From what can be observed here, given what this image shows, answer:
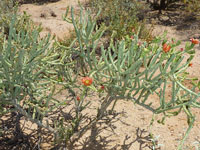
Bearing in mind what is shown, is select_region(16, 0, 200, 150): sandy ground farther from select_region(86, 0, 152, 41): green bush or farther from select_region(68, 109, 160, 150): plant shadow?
select_region(86, 0, 152, 41): green bush

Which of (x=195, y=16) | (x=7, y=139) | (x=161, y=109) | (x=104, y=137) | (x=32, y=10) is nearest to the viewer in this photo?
(x=161, y=109)

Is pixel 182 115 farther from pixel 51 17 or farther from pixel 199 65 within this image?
pixel 51 17

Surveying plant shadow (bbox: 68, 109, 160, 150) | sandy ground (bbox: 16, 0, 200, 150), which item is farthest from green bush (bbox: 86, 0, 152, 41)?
plant shadow (bbox: 68, 109, 160, 150)

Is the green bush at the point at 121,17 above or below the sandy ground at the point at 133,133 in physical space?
above

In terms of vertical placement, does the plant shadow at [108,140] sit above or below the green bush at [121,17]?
below

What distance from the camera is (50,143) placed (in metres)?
2.07

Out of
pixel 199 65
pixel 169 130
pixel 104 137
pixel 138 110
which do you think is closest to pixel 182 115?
pixel 169 130

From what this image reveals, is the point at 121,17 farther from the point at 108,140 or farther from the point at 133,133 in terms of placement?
the point at 108,140

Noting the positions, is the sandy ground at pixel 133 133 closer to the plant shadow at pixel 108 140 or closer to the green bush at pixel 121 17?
the plant shadow at pixel 108 140

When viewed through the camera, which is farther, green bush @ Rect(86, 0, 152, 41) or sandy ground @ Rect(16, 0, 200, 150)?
green bush @ Rect(86, 0, 152, 41)

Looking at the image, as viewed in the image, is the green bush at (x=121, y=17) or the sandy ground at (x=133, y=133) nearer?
the sandy ground at (x=133, y=133)

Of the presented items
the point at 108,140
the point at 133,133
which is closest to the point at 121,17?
the point at 133,133

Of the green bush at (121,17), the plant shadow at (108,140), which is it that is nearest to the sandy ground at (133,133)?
the plant shadow at (108,140)

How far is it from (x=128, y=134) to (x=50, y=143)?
797 mm
